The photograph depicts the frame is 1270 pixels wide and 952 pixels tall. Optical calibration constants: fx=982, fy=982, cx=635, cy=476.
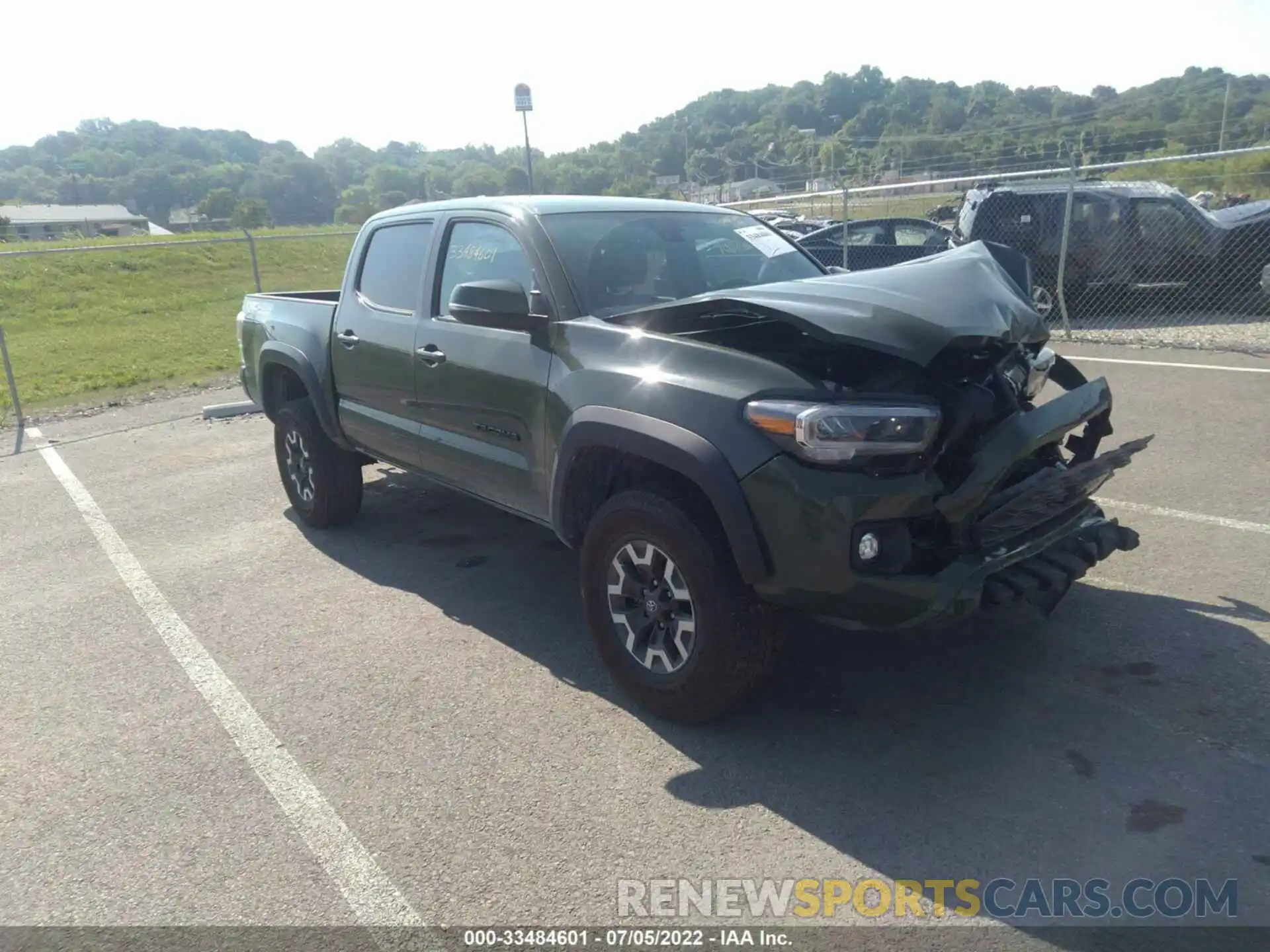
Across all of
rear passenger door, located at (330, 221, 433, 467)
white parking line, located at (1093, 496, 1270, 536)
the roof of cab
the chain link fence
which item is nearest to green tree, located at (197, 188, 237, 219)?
the chain link fence

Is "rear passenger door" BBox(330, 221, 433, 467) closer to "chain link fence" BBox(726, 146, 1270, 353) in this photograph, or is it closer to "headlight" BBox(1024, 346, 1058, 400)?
"headlight" BBox(1024, 346, 1058, 400)

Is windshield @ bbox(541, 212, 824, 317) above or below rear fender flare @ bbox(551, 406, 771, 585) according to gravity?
above

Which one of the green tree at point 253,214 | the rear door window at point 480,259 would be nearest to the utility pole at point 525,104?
the green tree at point 253,214

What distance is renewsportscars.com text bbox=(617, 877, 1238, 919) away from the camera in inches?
102

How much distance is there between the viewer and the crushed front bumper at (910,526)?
3.04 meters

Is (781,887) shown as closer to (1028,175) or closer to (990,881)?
(990,881)

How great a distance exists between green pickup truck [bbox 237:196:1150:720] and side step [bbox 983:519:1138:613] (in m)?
0.01

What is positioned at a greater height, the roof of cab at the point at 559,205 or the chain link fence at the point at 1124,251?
the roof of cab at the point at 559,205

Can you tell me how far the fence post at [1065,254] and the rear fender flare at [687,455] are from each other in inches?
368

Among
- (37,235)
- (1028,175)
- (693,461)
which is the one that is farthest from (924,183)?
(37,235)

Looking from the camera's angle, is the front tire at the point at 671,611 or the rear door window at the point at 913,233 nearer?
the front tire at the point at 671,611

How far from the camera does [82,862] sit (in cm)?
304

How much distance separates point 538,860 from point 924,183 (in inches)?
411

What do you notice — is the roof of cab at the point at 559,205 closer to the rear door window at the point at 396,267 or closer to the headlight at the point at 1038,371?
the rear door window at the point at 396,267
